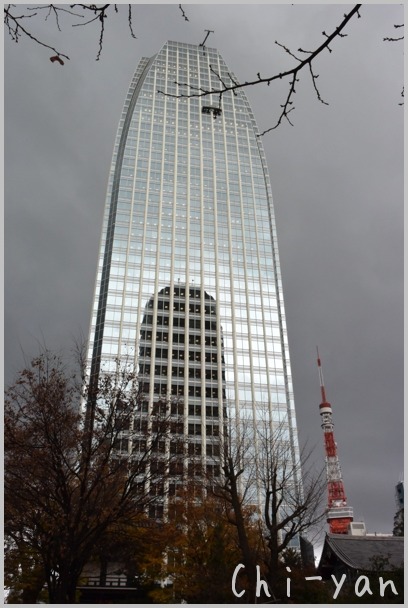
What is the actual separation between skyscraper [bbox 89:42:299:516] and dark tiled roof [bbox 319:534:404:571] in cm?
4584

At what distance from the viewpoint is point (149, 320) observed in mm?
78750

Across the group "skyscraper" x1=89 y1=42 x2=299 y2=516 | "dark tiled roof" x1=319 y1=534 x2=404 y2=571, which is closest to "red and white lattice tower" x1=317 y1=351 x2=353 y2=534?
"skyscraper" x1=89 y1=42 x2=299 y2=516

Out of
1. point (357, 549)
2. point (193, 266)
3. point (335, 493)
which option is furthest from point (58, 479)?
point (335, 493)

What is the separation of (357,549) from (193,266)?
67.4 metres

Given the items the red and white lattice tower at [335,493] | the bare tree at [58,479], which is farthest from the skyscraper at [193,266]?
the bare tree at [58,479]

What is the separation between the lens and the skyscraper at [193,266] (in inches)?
2982

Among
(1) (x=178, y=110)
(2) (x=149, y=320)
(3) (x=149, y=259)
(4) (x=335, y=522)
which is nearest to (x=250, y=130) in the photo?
(1) (x=178, y=110)

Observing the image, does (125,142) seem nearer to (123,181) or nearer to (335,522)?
(123,181)

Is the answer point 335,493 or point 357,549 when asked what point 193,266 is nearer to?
point 335,493

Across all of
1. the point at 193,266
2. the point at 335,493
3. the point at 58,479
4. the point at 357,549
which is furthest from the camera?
the point at 335,493

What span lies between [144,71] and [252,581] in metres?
109

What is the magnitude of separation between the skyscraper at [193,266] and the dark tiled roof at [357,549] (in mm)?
45836

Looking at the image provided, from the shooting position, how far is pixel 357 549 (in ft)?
66.8

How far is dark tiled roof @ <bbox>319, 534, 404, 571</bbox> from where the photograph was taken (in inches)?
744
